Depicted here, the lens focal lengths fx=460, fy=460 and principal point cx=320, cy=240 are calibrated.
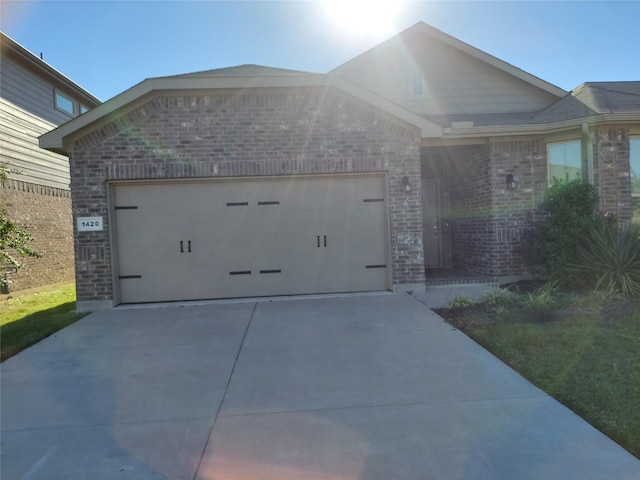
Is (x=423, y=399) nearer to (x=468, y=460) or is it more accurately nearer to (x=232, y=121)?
(x=468, y=460)

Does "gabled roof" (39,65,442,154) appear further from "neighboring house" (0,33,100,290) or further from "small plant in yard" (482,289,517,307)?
"neighboring house" (0,33,100,290)

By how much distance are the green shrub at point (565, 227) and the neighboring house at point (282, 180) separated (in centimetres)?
63

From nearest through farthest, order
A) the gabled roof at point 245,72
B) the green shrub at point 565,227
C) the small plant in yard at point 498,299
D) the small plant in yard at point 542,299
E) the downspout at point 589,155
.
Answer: the small plant in yard at point 542,299, the small plant in yard at point 498,299, the green shrub at point 565,227, the gabled roof at point 245,72, the downspout at point 589,155

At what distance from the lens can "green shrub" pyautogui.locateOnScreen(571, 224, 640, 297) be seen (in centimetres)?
744

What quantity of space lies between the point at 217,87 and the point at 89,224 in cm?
337

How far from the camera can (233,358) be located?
5207 millimetres

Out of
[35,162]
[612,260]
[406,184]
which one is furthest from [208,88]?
[35,162]

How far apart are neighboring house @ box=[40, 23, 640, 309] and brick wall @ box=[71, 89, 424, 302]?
3cm

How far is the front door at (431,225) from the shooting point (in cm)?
1180

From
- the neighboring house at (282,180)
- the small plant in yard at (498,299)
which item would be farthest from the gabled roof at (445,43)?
the small plant in yard at (498,299)

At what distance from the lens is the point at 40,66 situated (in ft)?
42.9

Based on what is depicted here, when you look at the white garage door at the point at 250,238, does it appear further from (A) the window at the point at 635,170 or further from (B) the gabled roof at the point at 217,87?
(A) the window at the point at 635,170

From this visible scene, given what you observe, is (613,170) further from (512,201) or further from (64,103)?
(64,103)

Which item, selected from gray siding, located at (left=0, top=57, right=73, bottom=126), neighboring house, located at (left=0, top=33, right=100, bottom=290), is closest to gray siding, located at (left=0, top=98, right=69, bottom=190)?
neighboring house, located at (left=0, top=33, right=100, bottom=290)
